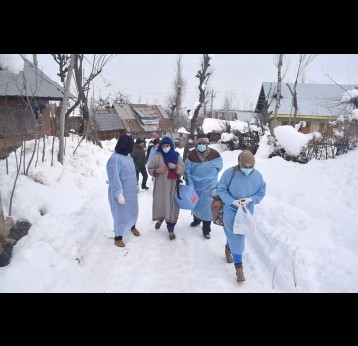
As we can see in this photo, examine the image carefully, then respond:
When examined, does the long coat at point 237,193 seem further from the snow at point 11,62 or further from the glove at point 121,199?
the snow at point 11,62

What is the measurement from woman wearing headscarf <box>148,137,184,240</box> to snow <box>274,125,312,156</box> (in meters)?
5.32

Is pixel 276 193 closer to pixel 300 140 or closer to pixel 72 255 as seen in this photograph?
pixel 300 140

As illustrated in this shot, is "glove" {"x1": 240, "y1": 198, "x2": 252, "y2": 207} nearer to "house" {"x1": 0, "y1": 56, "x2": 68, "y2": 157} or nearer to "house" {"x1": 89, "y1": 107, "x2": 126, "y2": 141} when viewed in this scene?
"house" {"x1": 0, "y1": 56, "x2": 68, "y2": 157}

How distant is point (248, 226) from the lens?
3070 mm

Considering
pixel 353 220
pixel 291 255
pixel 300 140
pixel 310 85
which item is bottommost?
pixel 291 255

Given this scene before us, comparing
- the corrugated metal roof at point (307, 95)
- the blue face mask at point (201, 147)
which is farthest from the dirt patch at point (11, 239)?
the corrugated metal roof at point (307, 95)

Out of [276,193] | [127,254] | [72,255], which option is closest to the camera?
[72,255]

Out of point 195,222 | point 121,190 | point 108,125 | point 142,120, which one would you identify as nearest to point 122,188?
point 121,190

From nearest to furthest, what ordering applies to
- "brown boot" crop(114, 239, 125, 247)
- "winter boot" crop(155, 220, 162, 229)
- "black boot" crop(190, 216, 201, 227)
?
"brown boot" crop(114, 239, 125, 247)
"winter boot" crop(155, 220, 162, 229)
"black boot" crop(190, 216, 201, 227)

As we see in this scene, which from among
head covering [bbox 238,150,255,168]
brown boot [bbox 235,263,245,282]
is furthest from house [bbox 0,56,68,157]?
brown boot [bbox 235,263,245,282]

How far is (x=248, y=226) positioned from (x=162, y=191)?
5.43 feet

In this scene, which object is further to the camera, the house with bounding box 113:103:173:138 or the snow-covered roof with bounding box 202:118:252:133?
the house with bounding box 113:103:173:138

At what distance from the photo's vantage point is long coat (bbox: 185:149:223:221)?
168 inches

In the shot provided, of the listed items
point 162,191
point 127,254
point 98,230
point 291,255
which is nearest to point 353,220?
point 291,255
